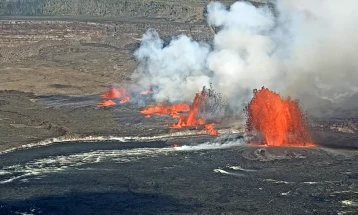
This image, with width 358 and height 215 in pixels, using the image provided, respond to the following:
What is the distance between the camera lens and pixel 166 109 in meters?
88.1

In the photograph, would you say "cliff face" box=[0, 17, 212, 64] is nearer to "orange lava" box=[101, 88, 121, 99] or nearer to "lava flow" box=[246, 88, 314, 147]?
"orange lava" box=[101, 88, 121, 99]

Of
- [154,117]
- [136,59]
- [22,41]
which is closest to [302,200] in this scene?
[154,117]

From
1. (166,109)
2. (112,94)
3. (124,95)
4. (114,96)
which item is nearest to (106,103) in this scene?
(124,95)

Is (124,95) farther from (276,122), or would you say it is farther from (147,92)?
(276,122)

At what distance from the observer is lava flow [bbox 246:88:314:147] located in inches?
2682

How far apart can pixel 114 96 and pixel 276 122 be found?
39.1 meters

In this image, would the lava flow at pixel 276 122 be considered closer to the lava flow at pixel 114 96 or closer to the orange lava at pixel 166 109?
the orange lava at pixel 166 109

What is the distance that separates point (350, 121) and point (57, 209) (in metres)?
41.6

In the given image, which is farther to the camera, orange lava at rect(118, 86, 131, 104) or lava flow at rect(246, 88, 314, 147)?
orange lava at rect(118, 86, 131, 104)

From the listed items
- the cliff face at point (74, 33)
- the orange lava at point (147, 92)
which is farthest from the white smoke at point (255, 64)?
the cliff face at point (74, 33)

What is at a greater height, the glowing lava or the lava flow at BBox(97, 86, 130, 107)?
the lava flow at BBox(97, 86, 130, 107)

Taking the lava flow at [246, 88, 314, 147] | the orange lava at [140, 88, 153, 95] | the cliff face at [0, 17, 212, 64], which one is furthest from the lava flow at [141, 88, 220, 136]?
the cliff face at [0, 17, 212, 64]

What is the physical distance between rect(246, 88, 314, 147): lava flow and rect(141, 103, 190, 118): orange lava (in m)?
15.3

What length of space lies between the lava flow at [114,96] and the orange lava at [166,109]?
8.43 meters
